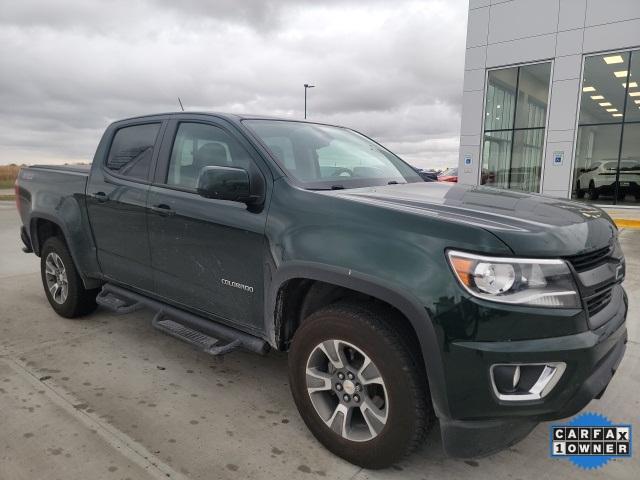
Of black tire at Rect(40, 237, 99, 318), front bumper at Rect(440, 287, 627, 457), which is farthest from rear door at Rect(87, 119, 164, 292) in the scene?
front bumper at Rect(440, 287, 627, 457)

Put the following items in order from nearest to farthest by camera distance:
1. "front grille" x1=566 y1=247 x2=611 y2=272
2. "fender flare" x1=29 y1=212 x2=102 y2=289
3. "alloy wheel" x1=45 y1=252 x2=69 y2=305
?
"front grille" x1=566 y1=247 x2=611 y2=272 → "fender flare" x1=29 y1=212 x2=102 y2=289 → "alloy wheel" x1=45 y1=252 x2=69 y2=305

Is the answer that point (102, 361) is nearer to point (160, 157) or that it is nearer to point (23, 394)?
point (23, 394)

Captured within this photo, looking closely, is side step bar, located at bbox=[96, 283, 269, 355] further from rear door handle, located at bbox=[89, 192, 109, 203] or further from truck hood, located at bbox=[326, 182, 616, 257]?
truck hood, located at bbox=[326, 182, 616, 257]

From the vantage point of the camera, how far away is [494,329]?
1.89 m

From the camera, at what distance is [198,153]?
3215mm

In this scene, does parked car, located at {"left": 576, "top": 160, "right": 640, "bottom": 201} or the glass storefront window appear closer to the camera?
the glass storefront window

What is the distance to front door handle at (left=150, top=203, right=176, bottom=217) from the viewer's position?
316 cm

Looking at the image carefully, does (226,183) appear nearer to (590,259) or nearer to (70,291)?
(590,259)

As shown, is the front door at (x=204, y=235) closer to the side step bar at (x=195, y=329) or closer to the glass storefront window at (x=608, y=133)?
the side step bar at (x=195, y=329)

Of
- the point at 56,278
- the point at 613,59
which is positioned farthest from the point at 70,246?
the point at 613,59

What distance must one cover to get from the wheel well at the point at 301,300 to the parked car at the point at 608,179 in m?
15.6

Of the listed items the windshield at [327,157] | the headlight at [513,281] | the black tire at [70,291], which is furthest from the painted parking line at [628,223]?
the black tire at [70,291]

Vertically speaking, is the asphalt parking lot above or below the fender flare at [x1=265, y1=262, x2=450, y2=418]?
below

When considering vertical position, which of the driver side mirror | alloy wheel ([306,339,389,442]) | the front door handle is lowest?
alloy wheel ([306,339,389,442])
